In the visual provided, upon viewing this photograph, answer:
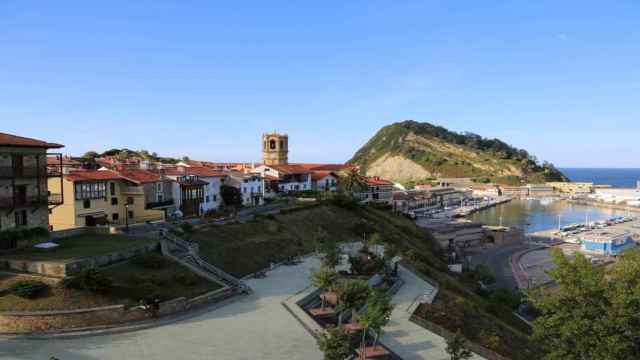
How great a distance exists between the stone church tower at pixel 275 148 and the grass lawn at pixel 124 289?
74744 mm

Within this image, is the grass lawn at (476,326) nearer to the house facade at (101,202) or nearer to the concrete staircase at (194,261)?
the concrete staircase at (194,261)

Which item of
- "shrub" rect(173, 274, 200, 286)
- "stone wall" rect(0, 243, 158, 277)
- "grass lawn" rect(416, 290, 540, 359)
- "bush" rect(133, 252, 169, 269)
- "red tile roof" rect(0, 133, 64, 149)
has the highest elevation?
"red tile roof" rect(0, 133, 64, 149)

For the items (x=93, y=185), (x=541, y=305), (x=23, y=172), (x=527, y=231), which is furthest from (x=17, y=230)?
(x=527, y=231)

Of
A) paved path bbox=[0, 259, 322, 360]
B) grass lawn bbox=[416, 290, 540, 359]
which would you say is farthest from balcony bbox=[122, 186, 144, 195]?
grass lawn bbox=[416, 290, 540, 359]

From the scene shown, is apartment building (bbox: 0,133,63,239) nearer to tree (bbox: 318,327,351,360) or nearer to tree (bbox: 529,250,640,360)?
tree (bbox: 318,327,351,360)

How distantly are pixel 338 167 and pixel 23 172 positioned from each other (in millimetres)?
87961

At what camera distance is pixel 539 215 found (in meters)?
157

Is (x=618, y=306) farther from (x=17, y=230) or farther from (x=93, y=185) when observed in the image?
(x=93, y=185)

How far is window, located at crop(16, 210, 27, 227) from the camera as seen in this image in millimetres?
34656

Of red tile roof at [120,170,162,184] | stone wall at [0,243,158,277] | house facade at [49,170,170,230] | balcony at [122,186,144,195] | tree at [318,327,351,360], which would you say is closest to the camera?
tree at [318,327,351,360]

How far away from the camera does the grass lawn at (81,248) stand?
29.9 metres

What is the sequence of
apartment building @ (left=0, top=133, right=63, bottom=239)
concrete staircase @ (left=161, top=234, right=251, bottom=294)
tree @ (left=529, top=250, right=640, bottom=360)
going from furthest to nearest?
apartment building @ (left=0, top=133, right=63, bottom=239) → concrete staircase @ (left=161, top=234, right=251, bottom=294) → tree @ (left=529, top=250, right=640, bottom=360)

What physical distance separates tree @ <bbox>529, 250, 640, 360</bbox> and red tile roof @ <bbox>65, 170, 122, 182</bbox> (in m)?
37.6

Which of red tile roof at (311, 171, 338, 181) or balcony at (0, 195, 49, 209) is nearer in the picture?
balcony at (0, 195, 49, 209)
